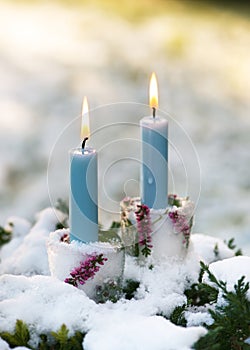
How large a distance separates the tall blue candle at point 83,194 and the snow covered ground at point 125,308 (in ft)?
0.27

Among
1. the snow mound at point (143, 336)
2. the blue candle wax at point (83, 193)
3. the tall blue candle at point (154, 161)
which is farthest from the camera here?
the tall blue candle at point (154, 161)

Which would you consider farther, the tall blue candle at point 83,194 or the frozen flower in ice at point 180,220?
the frozen flower in ice at point 180,220

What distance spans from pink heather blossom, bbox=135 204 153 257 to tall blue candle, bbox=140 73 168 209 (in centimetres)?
2

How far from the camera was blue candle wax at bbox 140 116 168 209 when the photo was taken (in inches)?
45.7

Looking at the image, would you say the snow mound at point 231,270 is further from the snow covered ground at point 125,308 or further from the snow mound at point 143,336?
the snow mound at point 143,336

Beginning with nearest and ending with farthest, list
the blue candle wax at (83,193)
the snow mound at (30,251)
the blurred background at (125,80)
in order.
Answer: the blue candle wax at (83,193) → the snow mound at (30,251) → the blurred background at (125,80)

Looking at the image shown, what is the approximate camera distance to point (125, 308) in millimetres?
1034

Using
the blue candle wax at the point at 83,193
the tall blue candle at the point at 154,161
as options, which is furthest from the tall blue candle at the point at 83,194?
the tall blue candle at the point at 154,161

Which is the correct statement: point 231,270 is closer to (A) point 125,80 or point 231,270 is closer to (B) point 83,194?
(B) point 83,194

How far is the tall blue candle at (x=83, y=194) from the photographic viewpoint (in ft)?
3.48

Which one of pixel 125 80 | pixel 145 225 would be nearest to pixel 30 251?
pixel 145 225

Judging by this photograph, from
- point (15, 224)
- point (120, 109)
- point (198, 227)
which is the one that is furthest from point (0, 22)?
point (15, 224)

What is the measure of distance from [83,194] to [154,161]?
151 mm

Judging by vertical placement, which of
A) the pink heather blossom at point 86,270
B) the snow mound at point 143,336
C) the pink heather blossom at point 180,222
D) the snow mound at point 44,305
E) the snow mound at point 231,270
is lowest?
the snow mound at point 143,336
